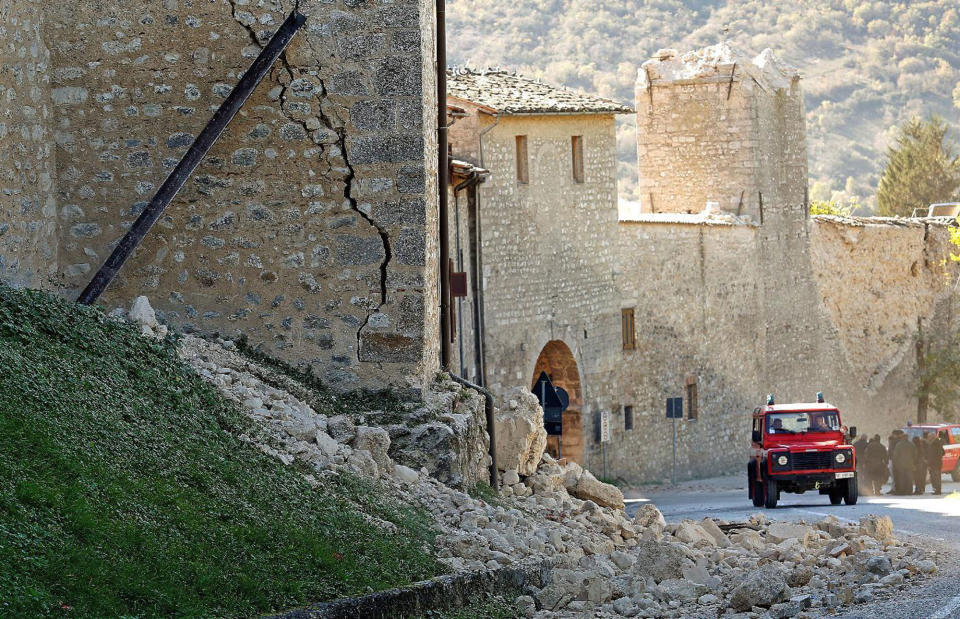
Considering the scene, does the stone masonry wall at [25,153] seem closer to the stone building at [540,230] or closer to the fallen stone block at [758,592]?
the fallen stone block at [758,592]

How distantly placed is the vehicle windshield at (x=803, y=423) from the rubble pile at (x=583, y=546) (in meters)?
6.64

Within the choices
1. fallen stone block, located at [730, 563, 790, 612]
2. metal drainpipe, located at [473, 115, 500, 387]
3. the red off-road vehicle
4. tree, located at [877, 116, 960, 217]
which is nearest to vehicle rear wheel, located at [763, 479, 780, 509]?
the red off-road vehicle

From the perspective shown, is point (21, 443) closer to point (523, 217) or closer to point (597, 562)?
point (597, 562)

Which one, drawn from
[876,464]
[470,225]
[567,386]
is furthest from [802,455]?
[567,386]

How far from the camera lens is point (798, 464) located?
838 inches

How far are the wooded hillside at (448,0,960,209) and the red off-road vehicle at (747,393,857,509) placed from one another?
65330 mm

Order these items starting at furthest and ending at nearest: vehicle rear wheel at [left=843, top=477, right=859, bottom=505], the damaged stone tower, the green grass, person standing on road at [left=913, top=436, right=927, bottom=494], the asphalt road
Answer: the damaged stone tower < person standing on road at [left=913, top=436, right=927, bottom=494] < vehicle rear wheel at [left=843, top=477, right=859, bottom=505] < the asphalt road < the green grass

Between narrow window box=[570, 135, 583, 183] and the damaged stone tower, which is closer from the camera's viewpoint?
narrow window box=[570, 135, 583, 183]

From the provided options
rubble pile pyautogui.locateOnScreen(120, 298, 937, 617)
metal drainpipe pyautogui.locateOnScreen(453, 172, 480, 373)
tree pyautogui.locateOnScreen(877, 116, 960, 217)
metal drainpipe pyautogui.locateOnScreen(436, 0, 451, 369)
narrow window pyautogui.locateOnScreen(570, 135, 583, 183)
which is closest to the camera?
rubble pile pyautogui.locateOnScreen(120, 298, 937, 617)

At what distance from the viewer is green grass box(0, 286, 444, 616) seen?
7570 mm

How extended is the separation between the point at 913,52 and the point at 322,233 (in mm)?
95013

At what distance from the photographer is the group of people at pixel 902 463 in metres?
26.2

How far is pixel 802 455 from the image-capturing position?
2130cm

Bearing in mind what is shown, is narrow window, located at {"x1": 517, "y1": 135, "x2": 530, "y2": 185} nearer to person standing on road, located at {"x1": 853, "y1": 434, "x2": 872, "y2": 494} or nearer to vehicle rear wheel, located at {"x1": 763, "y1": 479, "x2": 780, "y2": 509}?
person standing on road, located at {"x1": 853, "y1": 434, "x2": 872, "y2": 494}
